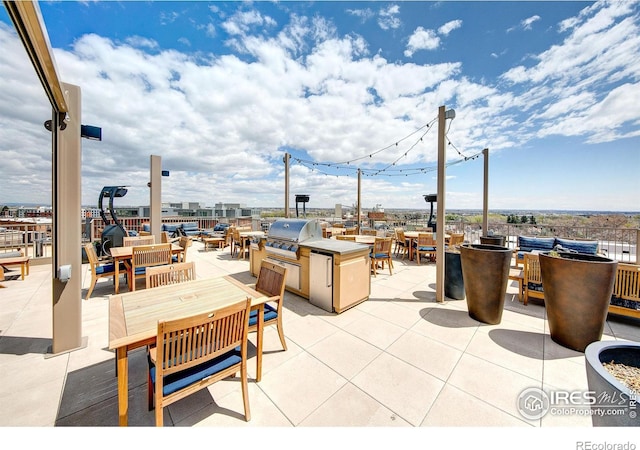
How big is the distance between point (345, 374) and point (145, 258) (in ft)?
12.6

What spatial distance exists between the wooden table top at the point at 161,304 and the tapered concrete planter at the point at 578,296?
3.15 m

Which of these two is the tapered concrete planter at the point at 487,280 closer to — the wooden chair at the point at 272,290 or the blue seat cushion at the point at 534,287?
the blue seat cushion at the point at 534,287

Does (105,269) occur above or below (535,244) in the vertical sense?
below

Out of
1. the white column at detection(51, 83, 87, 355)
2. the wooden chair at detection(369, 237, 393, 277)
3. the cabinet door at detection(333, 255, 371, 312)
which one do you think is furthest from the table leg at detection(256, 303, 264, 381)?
the wooden chair at detection(369, 237, 393, 277)

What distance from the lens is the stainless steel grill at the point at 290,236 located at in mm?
3785

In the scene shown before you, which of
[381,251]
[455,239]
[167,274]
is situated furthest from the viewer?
[455,239]

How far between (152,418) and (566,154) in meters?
14.6

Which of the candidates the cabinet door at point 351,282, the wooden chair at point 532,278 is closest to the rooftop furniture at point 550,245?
the wooden chair at point 532,278

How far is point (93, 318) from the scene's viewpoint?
3070 millimetres

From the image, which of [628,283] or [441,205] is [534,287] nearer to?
[628,283]

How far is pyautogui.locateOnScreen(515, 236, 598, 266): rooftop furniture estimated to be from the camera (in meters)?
4.94

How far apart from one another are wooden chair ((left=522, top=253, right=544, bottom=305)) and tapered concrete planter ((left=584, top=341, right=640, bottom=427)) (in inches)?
108

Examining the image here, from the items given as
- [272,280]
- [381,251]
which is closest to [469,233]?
[381,251]

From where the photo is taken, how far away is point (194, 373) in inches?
56.3
